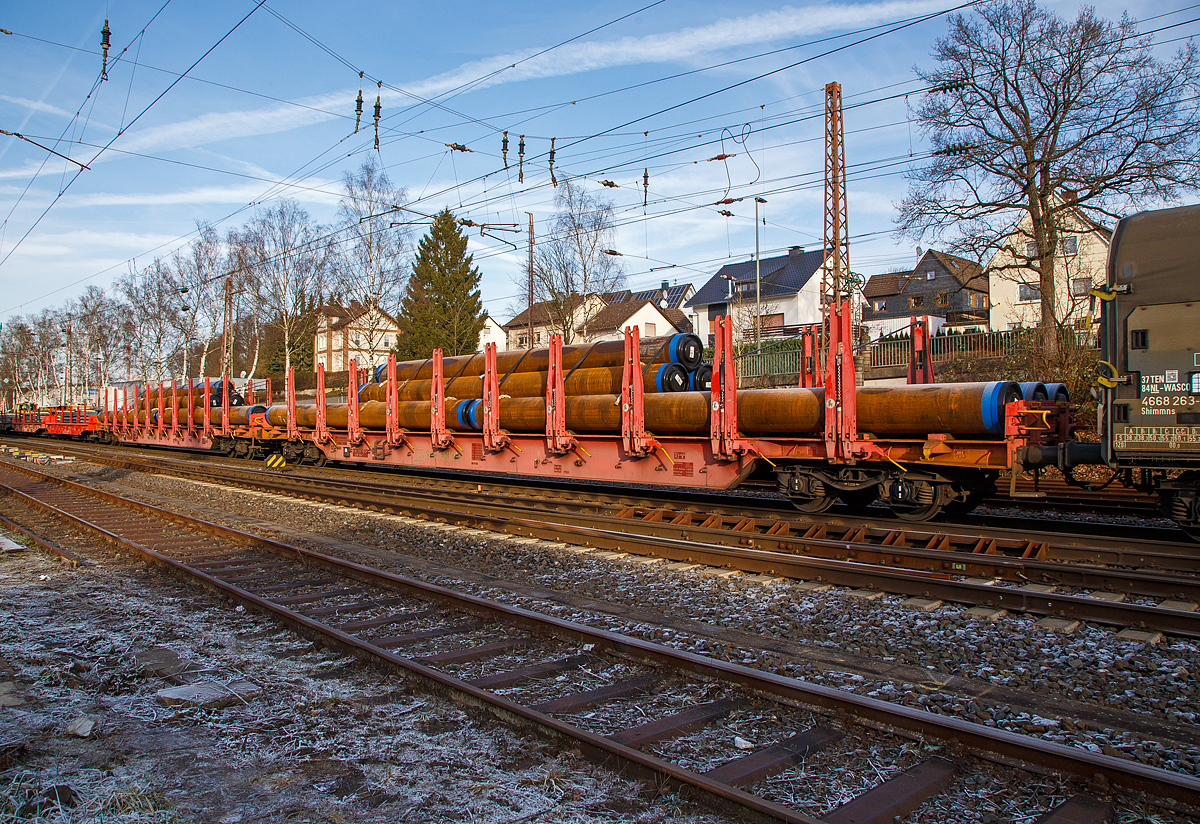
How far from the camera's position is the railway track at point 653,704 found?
343 cm

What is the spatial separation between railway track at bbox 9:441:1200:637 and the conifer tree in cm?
3811

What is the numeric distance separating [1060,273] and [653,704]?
112ft

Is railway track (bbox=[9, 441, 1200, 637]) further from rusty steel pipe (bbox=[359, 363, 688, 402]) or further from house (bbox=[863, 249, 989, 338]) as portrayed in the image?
house (bbox=[863, 249, 989, 338])

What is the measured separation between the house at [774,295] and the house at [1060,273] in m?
15.7

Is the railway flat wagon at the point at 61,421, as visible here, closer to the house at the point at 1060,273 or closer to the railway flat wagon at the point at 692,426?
the railway flat wagon at the point at 692,426

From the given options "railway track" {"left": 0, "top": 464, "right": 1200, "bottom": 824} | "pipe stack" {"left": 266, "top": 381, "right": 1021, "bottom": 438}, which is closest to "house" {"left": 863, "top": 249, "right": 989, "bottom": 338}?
"pipe stack" {"left": 266, "top": 381, "right": 1021, "bottom": 438}

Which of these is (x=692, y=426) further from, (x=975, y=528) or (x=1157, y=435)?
(x=1157, y=435)

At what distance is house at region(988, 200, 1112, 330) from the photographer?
23234mm

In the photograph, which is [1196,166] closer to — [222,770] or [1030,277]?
[1030,277]

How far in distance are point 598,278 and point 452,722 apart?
39467mm

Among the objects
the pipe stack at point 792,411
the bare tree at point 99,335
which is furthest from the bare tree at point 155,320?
the pipe stack at point 792,411

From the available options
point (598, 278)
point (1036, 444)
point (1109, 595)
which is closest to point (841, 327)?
point (1036, 444)

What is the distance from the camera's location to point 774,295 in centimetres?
6153

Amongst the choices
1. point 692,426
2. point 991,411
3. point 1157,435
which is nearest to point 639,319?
point 692,426
